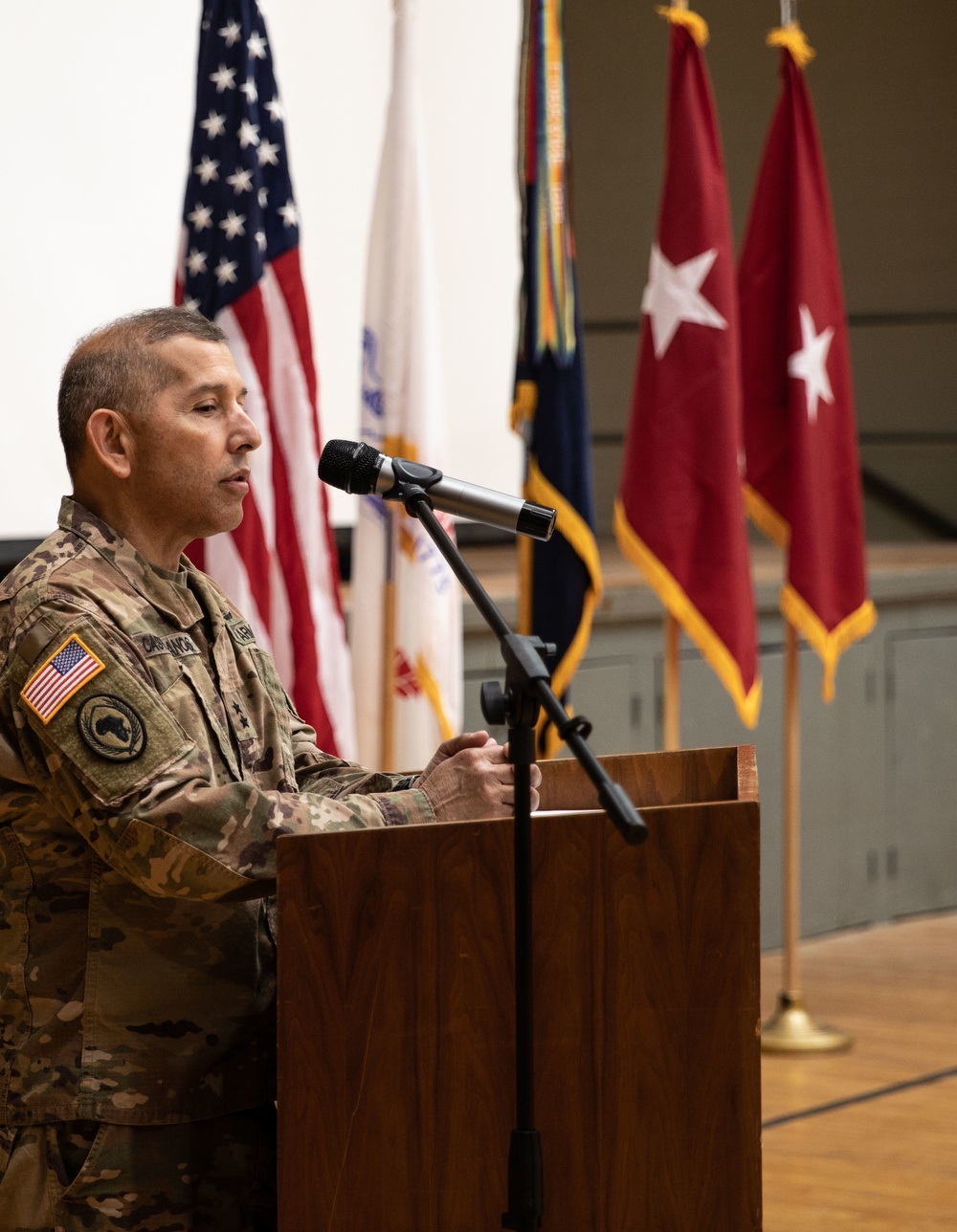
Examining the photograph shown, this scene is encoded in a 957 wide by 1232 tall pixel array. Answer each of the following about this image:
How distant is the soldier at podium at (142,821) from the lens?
1.71 m

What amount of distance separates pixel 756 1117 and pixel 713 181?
123 inches

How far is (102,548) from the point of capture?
6.32 feet

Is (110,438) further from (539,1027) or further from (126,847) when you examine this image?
(539,1027)

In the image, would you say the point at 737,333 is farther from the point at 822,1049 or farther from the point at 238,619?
the point at 238,619

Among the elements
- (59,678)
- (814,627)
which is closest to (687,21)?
(814,627)

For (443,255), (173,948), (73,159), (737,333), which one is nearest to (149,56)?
(73,159)

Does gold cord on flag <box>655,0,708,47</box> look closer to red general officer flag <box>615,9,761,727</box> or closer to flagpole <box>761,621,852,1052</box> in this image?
red general officer flag <box>615,9,761,727</box>

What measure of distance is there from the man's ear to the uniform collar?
6 centimetres

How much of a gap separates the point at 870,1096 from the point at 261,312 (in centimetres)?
234

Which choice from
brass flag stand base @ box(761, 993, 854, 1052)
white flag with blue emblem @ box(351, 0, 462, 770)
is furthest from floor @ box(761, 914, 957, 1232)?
white flag with blue emblem @ box(351, 0, 462, 770)

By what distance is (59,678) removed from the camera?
1715 millimetres

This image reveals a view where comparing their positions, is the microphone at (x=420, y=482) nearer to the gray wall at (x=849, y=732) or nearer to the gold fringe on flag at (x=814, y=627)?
the gold fringe on flag at (x=814, y=627)

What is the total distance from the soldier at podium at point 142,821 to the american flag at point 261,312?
5.80ft

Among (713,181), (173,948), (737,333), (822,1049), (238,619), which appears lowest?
(822,1049)
